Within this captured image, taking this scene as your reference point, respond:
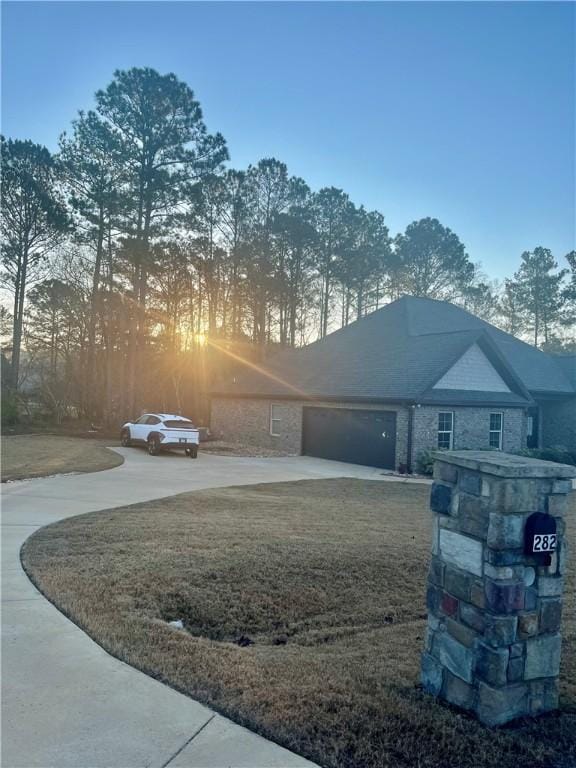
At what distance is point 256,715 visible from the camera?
2.89 meters

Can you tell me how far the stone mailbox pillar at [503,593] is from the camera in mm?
2916

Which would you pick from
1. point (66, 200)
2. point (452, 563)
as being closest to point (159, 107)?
point (66, 200)

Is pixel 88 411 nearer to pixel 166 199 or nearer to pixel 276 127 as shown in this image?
pixel 166 199

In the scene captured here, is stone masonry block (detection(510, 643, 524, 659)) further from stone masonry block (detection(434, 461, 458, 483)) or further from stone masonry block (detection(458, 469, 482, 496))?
stone masonry block (detection(434, 461, 458, 483))

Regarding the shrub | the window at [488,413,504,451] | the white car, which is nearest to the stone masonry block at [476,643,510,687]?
the white car

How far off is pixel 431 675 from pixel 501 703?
0.48 metres

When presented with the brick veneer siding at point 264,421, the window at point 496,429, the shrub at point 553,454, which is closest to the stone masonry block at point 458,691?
the brick veneer siding at point 264,421

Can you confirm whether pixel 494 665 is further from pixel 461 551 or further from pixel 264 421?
pixel 264 421

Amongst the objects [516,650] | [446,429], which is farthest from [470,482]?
[446,429]

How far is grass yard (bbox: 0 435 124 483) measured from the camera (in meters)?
13.1

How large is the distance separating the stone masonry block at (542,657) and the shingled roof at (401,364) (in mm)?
13455

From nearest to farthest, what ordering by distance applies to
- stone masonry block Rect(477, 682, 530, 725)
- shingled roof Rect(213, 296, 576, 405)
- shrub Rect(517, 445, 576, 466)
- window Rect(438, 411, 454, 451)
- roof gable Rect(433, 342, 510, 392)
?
stone masonry block Rect(477, 682, 530, 725) < window Rect(438, 411, 454, 451) < shingled roof Rect(213, 296, 576, 405) < roof gable Rect(433, 342, 510, 392) < shrub Rect(517, 445, 576, 466)

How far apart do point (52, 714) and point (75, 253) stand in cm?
2731

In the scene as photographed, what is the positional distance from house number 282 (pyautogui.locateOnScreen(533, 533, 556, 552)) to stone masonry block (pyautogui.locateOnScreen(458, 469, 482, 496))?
1.27 ft
